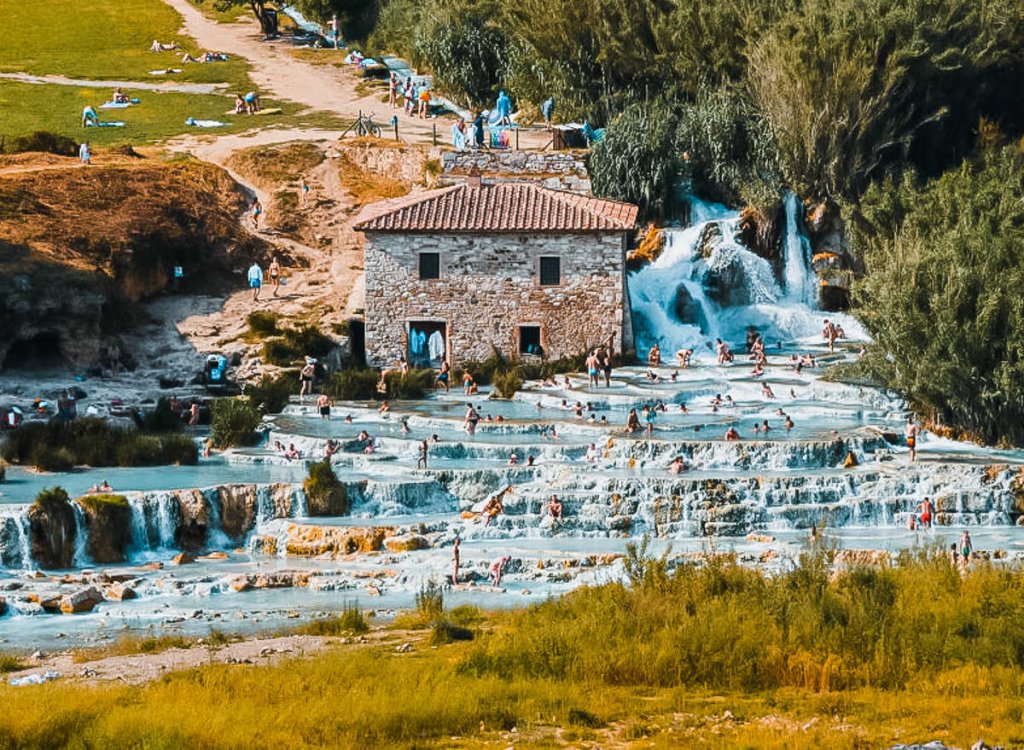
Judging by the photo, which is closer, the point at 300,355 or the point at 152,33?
the point at 300,355

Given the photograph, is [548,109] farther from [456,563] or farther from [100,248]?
[456,563]

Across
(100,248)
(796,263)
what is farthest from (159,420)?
(796,263)

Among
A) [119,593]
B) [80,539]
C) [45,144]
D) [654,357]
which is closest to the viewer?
[119,593]

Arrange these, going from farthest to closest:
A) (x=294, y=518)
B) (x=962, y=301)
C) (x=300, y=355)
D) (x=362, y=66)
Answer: (x=362, y=66), (x=300, y=355), (x=962, y=301), (x=294, y=518)

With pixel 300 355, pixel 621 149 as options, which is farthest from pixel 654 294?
pixel 300 355

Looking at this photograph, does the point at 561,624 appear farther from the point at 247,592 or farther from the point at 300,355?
the point at 300,355

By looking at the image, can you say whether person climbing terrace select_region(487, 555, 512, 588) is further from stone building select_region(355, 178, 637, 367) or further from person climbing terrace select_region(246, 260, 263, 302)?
person climbing terrace select_region(246, 260, 263, 302)
